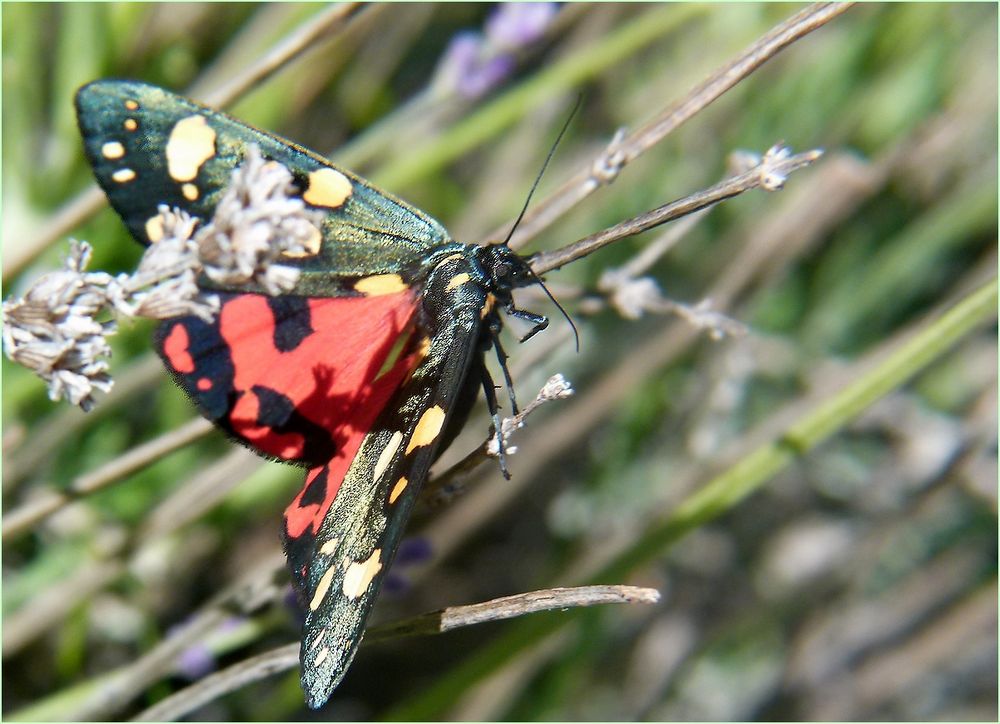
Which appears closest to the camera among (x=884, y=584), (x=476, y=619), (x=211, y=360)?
(x=476, y=619)

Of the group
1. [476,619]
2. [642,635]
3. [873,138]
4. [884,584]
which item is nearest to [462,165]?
[873,138]

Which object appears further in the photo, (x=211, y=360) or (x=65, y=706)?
(x=65, y=706)

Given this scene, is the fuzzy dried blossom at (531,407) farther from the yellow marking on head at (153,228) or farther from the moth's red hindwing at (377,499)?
the yellow marking on head at (153,228)

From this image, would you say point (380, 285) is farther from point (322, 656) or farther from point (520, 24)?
point (520, 24)

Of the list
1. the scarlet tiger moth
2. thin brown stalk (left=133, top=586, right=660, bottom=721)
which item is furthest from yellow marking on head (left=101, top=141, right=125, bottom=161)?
thin brown stalk (left=133, top=586, right=660, bottom=721)

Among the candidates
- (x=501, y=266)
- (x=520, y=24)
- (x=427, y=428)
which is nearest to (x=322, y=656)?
(x=427, y=428)

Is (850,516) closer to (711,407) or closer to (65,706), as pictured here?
(711,407)

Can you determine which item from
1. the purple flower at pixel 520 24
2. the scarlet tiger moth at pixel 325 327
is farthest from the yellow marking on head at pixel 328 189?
the purple flower at pixel 520 24
